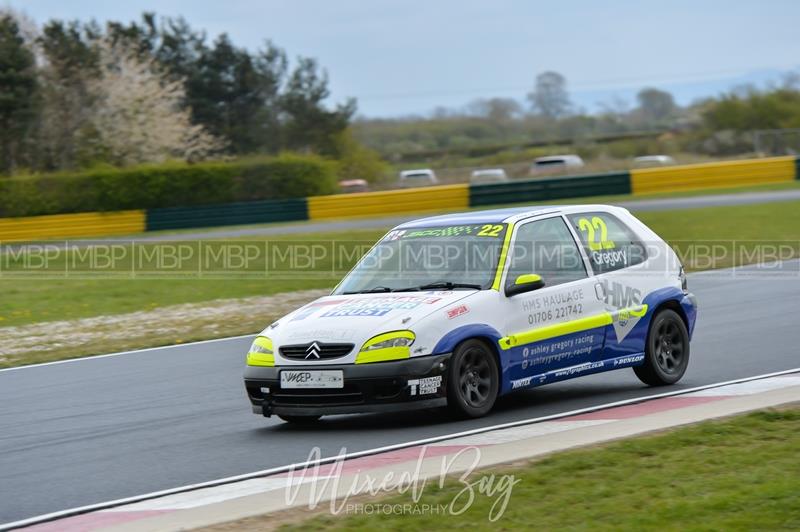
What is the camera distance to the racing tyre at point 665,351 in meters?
9.87

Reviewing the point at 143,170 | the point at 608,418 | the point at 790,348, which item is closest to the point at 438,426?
the point at 608,418

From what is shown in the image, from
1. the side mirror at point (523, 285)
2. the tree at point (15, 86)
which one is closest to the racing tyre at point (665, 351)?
the side mirror at point (523, 285)

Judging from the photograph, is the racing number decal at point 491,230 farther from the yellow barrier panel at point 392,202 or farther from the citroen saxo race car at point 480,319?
the yellow barrier panel at point 392,202

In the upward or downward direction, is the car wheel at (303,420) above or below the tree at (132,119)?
below

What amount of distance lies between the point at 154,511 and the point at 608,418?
3402mm

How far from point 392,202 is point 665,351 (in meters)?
26.5

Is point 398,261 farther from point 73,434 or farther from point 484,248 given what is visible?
point 73,434

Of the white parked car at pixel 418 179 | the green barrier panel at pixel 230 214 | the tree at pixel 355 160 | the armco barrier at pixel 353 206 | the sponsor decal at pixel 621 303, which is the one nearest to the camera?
the sponsor decal at pixel 621 303

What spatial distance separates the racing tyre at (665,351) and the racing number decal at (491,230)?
160 centimetres

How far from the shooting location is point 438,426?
27.3ft

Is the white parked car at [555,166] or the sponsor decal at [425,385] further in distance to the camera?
the white parked car at [555,166]

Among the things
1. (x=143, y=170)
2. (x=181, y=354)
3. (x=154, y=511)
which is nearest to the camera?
(x=154, y=511)

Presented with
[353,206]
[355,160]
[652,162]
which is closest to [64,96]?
[355,160]

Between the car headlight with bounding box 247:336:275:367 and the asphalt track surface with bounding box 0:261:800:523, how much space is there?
492 mm
